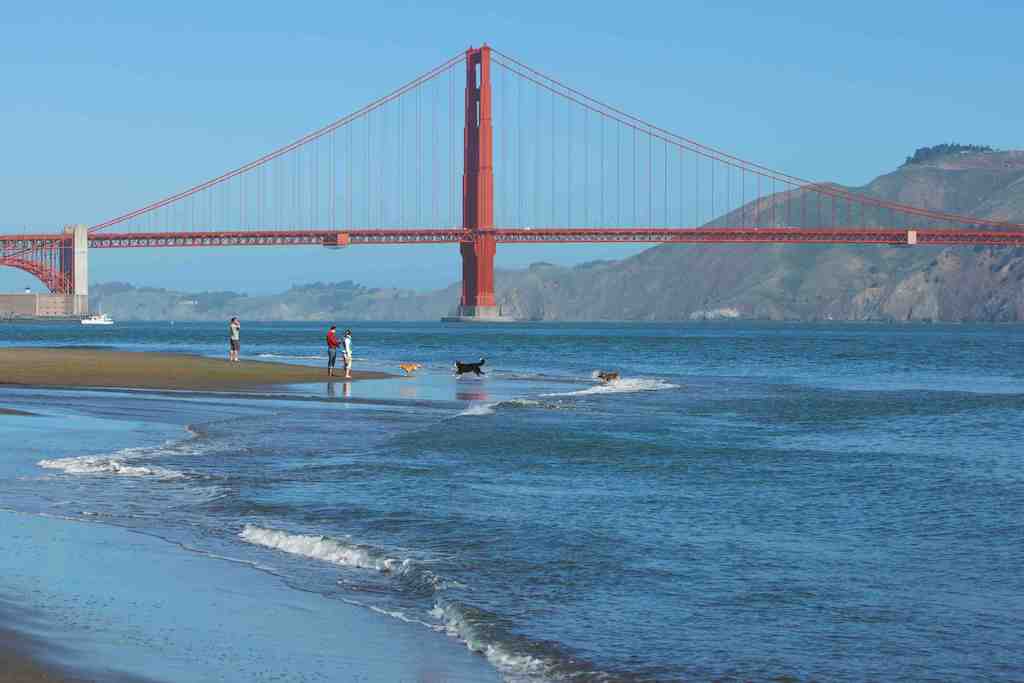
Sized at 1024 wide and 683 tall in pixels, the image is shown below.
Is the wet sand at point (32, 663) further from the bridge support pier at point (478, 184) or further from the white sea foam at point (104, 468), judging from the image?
the bridge support pier at point (478, 184)

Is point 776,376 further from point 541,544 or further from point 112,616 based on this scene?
point 112,616

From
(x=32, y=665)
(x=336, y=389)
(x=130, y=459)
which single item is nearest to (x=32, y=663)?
(x=32, y=665)

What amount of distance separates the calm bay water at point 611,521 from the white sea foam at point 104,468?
5cm

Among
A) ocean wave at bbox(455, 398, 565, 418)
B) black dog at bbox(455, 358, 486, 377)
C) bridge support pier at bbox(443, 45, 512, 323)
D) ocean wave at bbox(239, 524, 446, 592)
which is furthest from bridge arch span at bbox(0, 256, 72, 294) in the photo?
ocean wave at bbox(239, 524, 446, 592)

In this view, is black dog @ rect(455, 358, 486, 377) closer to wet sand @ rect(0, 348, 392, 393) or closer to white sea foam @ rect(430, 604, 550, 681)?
wet sand @ rect(0, 348, 392, 393)

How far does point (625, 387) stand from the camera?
35375mm

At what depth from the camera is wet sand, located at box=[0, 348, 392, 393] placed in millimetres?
31452

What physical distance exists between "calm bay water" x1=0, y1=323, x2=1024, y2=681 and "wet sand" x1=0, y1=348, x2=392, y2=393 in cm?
631

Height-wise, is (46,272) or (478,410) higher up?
(46,272)

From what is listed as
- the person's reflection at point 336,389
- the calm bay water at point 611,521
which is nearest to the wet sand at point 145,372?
the person's reflection at point 336,389

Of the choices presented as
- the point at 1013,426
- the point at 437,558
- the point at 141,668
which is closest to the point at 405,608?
the point at 437,558

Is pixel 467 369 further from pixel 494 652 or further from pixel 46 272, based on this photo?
pixel 46 272

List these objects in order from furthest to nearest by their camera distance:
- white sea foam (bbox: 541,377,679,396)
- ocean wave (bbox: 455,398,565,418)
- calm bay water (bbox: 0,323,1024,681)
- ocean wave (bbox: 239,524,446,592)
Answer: white sea foam (bbox: 541,377,679,396) → ocean wave (bbox: 455,398,565,418) → ocean wave (bbox: 239,524,446,592) → calm bay water (bbox: 0,323,1024,681)

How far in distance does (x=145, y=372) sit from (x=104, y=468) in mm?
22080
